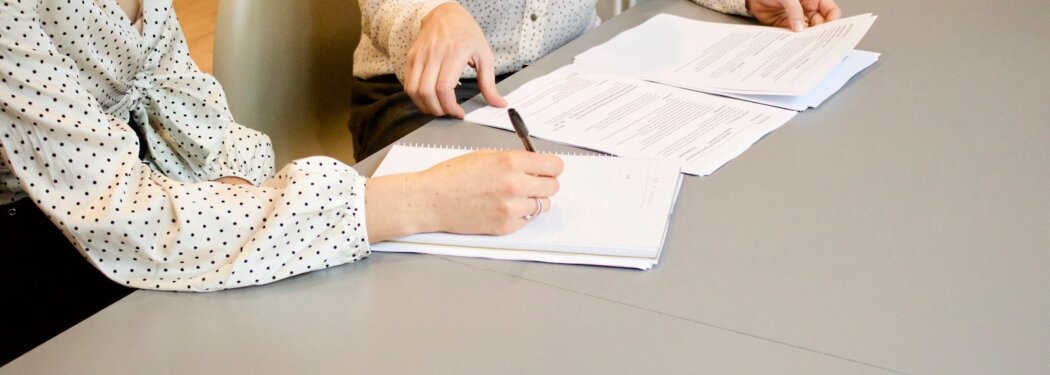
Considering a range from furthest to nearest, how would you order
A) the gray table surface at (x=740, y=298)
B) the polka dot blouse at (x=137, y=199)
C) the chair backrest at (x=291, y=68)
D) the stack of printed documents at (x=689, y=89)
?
the chair backrest at (x=291, y=68), the stack of printed documents at (x=689, y=89), the polka dot blouse at (x=137, y=199), the gray table surface at (x=740, y=298)

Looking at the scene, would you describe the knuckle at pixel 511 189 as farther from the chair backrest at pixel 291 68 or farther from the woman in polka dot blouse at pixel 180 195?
the chair backrest at pixel 291 68

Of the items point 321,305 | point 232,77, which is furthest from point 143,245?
point 232,77

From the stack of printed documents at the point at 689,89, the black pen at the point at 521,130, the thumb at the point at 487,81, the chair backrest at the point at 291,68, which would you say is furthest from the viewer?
the chair backrest at the point at 291,68

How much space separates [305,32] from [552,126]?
1.66 feet

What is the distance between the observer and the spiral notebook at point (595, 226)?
33.8 inches

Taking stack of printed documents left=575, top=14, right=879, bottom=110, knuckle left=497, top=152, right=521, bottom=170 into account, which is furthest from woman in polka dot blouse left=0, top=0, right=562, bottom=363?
stack of printed documents left=575, top=14, right=879, bottom=110

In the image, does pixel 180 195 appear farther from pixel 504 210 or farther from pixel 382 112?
pixel 382 112

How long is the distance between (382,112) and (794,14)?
24.4 inches

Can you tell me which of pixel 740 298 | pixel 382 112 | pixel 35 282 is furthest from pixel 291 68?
pixel 740 298

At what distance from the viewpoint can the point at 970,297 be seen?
2.56 ft

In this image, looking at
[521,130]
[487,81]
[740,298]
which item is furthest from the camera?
[487,81]

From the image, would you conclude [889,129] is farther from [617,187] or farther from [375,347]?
[375,347]

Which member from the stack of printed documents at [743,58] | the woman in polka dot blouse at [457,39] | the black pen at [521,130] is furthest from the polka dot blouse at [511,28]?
the black pen at [521,130]

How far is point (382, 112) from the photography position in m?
1.42
